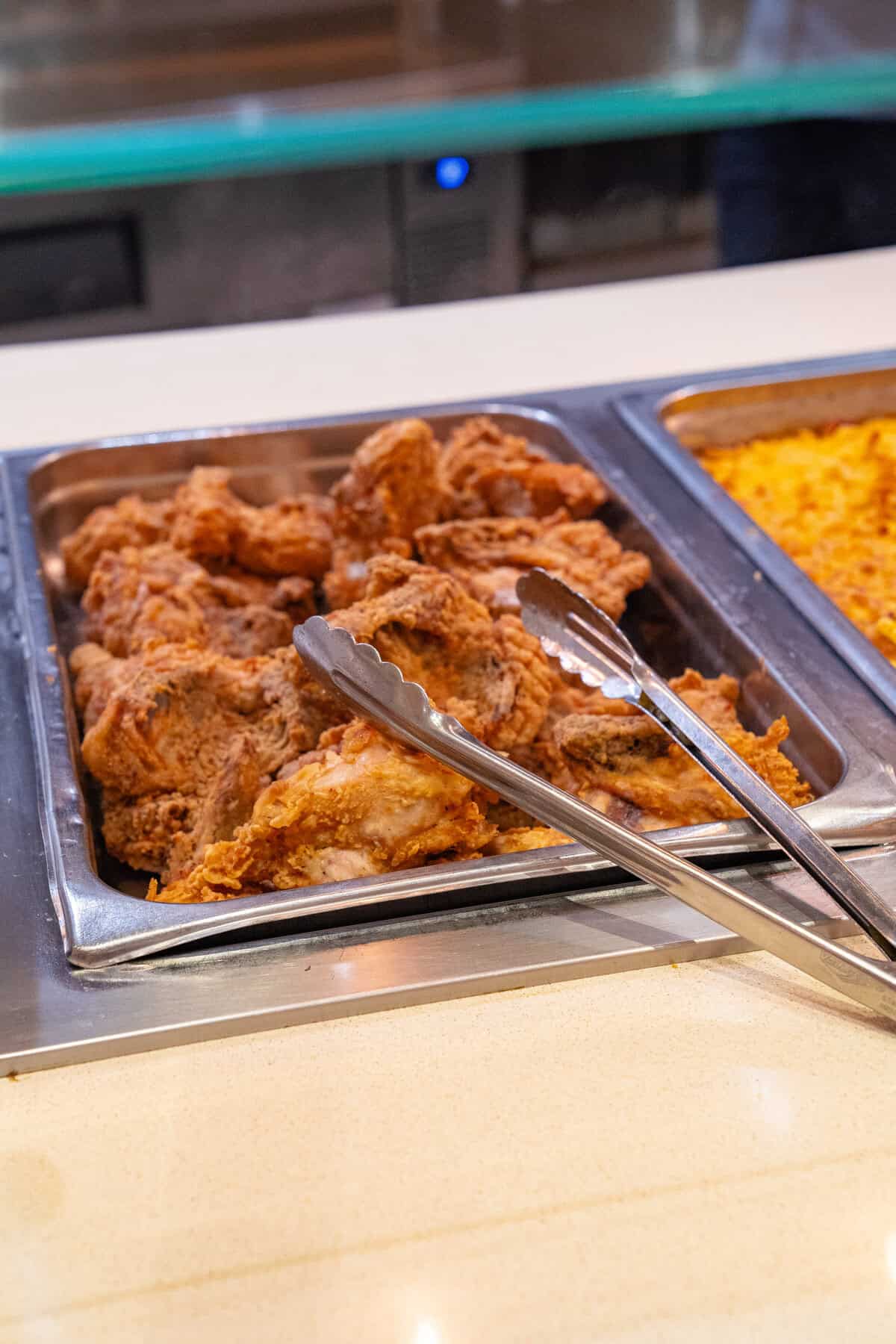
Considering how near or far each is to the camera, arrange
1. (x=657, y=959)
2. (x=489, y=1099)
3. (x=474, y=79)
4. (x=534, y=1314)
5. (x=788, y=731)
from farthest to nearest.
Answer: (x=474, y=79)
(x=788, y=731)
(x=657, y=959)
(x=489, y=1099)
(x=534, y=1314)

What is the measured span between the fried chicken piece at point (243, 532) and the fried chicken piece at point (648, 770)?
52 cm

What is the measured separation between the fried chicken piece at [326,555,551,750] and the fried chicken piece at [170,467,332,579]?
355 millimetres

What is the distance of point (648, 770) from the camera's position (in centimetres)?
120

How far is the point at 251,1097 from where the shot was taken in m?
0.91

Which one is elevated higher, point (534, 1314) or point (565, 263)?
point (534, 1314)

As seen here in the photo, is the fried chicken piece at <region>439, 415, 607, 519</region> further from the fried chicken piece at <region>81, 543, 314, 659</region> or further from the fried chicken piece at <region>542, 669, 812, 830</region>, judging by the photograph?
the fried chicken piece at <region>542, 669, 812, 830</region>

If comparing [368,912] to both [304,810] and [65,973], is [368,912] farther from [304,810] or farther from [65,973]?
[65,973]

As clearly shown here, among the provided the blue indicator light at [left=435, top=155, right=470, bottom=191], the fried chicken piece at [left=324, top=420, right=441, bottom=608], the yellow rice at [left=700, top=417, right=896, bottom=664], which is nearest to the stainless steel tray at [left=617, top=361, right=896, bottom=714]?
the yellow rice at [left=700, top=417, right=896, bottom=664]

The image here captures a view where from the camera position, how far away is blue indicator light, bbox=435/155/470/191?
3.62 m

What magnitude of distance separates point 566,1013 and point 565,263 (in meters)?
3.33

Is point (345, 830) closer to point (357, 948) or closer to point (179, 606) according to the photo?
point (357, 948)

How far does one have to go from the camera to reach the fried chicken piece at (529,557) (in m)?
1.48

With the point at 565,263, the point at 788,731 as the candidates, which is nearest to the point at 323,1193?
the point at 788,731

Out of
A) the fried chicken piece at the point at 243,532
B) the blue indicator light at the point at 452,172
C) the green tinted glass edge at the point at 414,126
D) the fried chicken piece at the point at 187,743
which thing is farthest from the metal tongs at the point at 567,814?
the blue indicator light at the point at 452,172
